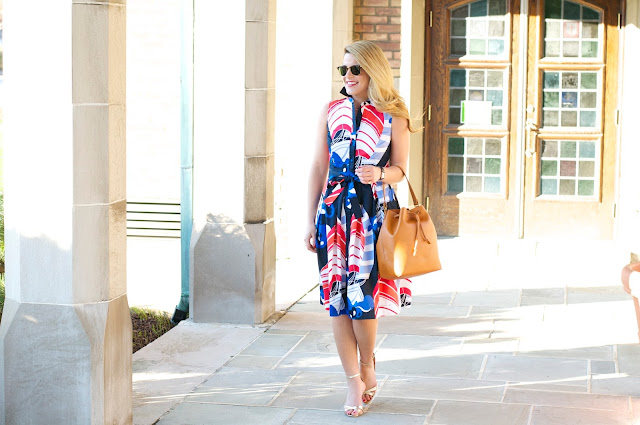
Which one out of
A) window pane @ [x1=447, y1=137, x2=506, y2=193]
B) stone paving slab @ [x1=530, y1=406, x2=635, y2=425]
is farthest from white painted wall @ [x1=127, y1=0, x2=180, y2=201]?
stone paving slab @ [x1=530, y1=406, x2=635, y2=425]

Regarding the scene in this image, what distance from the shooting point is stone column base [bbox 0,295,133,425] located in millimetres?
4344

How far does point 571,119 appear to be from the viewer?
10.2m

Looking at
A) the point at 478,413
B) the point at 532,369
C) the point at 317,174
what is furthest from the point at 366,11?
the point at 478,413

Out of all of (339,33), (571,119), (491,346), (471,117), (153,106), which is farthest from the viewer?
(471,117)

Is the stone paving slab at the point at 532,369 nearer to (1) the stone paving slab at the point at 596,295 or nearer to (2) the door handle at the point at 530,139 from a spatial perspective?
(1) the stone paving slab at the point at 596,295

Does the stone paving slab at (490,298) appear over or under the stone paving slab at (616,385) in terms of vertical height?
over

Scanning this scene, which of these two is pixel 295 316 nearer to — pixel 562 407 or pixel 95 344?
pixel 562 407

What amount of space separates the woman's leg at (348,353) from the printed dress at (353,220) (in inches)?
2.9

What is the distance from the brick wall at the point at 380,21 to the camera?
10008mm

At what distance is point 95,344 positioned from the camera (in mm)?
4355

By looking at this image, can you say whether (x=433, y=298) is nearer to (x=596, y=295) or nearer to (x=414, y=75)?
(x=596, y=295)

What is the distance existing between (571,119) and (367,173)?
5830 mm

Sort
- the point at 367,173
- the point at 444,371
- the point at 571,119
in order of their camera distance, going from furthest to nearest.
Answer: the point at 571,119 < the point at 444,371 < the point at 367,173

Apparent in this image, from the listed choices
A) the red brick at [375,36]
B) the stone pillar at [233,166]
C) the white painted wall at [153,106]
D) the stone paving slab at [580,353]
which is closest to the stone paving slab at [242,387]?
the stone pillar at [233,166]
